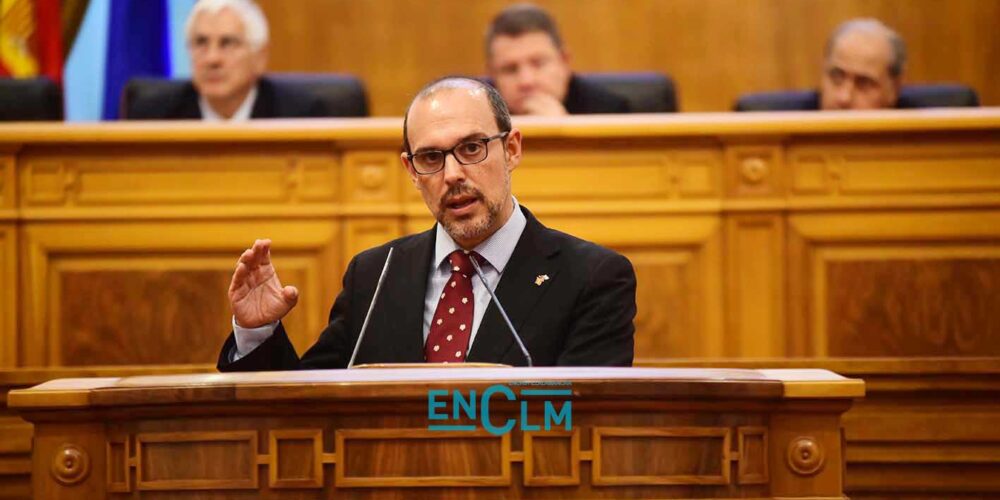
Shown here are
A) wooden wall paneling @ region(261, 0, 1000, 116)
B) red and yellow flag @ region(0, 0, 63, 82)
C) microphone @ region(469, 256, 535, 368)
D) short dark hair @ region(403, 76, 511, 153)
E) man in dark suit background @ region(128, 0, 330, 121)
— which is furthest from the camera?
wooden wall paneling @ region(261, 0, 1000, 116)

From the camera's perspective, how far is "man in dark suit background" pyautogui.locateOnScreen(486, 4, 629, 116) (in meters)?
4.62

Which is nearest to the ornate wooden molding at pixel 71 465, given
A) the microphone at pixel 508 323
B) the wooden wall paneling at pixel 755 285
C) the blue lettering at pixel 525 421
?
the blue lettering at pixel 525 421

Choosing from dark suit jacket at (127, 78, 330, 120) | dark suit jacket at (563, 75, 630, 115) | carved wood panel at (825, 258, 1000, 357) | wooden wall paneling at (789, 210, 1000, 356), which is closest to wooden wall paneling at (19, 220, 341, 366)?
dark suit jacket at (127, 78, 330, 120)

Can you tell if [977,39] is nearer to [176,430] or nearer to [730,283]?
[730,283]

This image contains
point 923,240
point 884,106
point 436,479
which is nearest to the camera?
point 436,479

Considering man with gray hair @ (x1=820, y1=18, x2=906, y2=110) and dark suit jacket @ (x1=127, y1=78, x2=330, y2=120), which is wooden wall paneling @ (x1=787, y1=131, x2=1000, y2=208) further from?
dark suit jacket @ (x1=127, y1=78, x2=330, y2=120)

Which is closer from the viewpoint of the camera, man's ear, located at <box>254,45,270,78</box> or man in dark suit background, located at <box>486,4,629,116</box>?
man in dark suit background, located at <box>486,4,629,116</box>

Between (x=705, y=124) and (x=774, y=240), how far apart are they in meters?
0.38

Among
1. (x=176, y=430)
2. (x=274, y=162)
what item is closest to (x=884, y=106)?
(x=274, y=162)

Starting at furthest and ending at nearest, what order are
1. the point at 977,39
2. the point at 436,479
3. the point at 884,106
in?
the point at 977,39, the point at 884,106, the point at 436,479

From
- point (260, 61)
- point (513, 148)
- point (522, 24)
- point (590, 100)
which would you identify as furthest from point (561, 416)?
point (260, 61)

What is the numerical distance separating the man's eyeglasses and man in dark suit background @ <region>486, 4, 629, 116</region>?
2.19m

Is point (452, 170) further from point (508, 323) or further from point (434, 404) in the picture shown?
point (434, 404)

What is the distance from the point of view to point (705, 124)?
12.2ft
